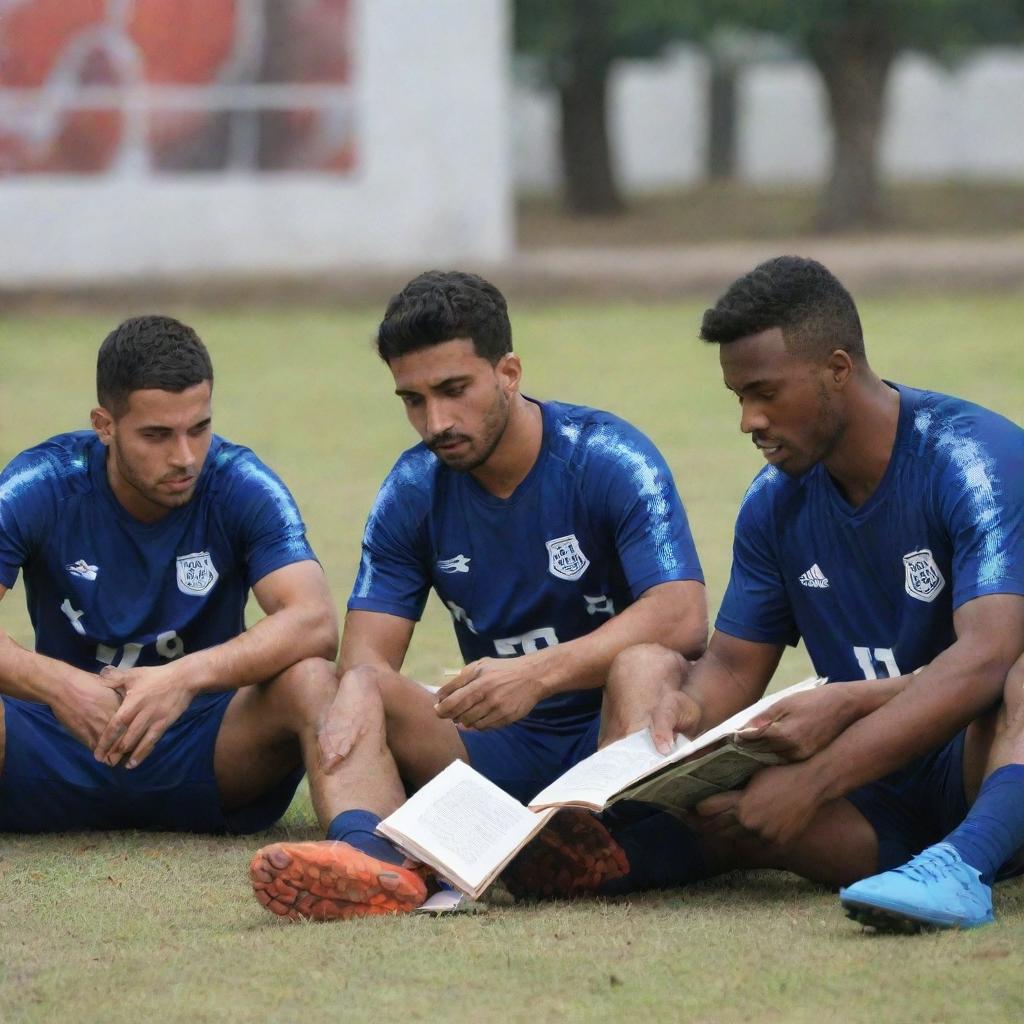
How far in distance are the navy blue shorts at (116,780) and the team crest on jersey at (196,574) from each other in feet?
0.98

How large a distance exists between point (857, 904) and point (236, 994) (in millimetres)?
1252

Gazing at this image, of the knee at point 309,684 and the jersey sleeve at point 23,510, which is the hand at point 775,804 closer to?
the knee at point 309,684

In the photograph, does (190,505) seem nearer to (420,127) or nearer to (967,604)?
(967,604)

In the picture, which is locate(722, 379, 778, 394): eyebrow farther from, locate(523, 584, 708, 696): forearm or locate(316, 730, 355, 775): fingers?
locate(316, 730, 355, 775): fingers

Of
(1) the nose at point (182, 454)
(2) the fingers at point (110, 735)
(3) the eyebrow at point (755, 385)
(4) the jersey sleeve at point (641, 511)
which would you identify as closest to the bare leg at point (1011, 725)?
(3) the eyebrow at point (755, 385)

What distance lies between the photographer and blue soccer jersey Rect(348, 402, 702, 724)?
5.49m

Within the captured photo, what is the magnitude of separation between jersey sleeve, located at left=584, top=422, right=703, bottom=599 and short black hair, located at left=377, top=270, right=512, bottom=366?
0.39 meters

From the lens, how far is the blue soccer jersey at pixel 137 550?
5.75m

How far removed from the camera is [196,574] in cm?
580

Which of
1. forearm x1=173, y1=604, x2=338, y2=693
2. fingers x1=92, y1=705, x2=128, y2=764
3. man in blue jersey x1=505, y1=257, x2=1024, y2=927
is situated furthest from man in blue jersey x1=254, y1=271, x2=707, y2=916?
fingers x1=92, y1=705, x2=128, y2=764

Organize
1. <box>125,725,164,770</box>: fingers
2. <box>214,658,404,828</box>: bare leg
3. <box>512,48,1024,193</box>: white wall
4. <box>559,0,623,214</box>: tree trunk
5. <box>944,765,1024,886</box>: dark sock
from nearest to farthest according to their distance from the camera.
A: <box>944,765,1024,886</box>: dark sock
<box>214,658,404,828</box>: bare leg
<box>125,725,164,770</box>: fingers
<box>559,0,623,214</box>: tree trunk
<box>512,48,1024,193</box>: white wall

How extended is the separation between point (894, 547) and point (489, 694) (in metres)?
1.01

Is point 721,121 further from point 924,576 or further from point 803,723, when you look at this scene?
point 803,723

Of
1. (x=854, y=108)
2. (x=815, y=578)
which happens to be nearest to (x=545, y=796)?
(x=815, y=578)
